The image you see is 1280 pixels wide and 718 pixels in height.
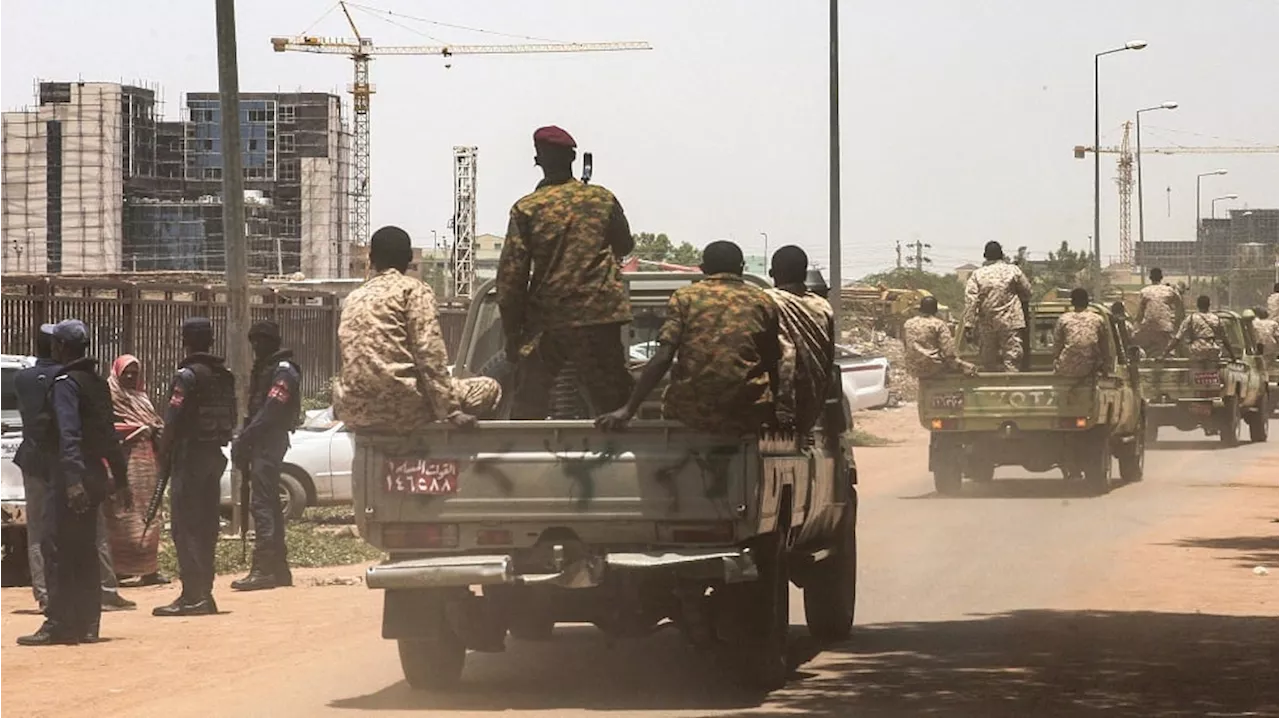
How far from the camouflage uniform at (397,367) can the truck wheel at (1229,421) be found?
976 inches

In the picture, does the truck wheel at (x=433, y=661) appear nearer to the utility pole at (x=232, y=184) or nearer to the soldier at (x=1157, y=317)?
the utility pole at (x=232, y=184)

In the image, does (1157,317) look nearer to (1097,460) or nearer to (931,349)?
(1097,460)

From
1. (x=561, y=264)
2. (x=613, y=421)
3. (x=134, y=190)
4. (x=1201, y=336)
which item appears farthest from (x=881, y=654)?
(x=134, y=190)

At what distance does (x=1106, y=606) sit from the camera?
13.3m

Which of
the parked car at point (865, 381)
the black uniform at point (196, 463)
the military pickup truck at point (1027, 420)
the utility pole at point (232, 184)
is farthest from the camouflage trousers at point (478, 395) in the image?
the parked car at point (865, 381)

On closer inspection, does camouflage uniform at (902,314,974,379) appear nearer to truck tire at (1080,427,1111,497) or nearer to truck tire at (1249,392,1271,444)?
truck tire at (1080,427,1111,497)

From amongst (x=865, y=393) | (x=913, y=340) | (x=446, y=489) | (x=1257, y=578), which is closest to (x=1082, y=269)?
(x=865, y=393)

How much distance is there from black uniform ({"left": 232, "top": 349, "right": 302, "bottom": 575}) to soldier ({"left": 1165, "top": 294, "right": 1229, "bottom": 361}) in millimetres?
20572

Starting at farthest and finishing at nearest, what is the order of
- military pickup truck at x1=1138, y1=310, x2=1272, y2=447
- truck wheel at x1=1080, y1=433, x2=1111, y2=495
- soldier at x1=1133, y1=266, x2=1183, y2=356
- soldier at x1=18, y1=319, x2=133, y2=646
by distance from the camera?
soldier at x1=1133, y1=266, x2=1183, y2=356, military pickup truck at x1=1138, y1=310, x2=1272, y2=447, truck wheel at x1=1080, y1=433, x2=1111, y2=495, soldier at x1=18, y1=319, x2=133, y2=646

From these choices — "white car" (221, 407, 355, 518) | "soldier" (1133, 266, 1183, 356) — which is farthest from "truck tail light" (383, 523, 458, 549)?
"soldier" (1133, 266, 1183, 356)

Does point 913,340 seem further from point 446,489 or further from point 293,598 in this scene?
point 446,489

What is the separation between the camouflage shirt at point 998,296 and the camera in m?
22.8

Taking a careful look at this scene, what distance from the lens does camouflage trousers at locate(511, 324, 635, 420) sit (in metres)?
9.91

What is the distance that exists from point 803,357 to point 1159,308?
2400 centimetres
